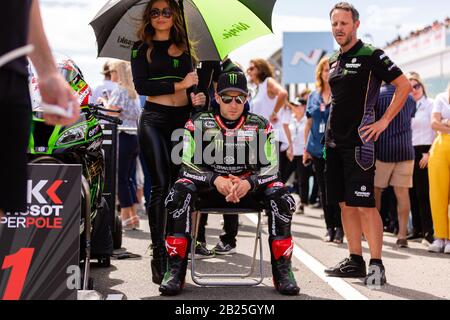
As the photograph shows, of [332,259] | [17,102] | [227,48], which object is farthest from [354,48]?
[17,102]

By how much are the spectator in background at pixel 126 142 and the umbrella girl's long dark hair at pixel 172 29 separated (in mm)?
4021

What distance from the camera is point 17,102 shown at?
9.34ft

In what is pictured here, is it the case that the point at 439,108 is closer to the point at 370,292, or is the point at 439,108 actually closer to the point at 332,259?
the point at 332,259

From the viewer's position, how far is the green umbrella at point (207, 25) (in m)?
6.76

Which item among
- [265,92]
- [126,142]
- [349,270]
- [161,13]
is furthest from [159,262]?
[265,92]

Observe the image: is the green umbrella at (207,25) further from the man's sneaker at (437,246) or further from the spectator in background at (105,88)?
the spectator in background at (105,88)

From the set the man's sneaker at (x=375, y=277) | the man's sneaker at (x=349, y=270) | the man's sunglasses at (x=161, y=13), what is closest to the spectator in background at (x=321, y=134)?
the man's sneaker at (x=349, y=270)

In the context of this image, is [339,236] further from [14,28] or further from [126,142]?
[14,28]

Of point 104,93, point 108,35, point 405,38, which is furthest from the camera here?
point 405,38

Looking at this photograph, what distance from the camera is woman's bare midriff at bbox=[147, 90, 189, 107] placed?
633 cm

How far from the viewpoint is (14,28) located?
2.87m

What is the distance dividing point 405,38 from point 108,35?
12793 mm

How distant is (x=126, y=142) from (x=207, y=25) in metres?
3.96

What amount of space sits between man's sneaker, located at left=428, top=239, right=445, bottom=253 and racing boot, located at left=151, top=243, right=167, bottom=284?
13.6ft
